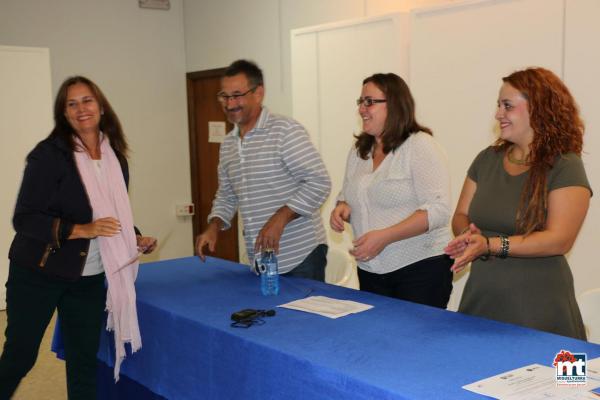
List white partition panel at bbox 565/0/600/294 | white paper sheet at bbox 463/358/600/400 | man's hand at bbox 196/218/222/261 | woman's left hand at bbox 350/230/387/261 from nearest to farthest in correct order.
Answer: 1. white paper sheet at bbox 463/358/600/400
2. woman's left hand at bbox 350/230/387/261
3. man's hand at bbox 196/218/222/261
4. white partition panel at bbox 565/0/600/294

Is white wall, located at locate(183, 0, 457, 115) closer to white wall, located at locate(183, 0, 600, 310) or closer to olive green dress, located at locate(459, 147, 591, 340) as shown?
white wall, located at locate(183, 0, 600, 310)

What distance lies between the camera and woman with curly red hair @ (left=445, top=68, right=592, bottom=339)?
190cm

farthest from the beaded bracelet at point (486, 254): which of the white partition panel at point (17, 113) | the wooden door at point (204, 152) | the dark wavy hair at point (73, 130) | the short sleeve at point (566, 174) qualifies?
the wooden door at point (204, 152)

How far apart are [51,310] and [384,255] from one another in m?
1.26

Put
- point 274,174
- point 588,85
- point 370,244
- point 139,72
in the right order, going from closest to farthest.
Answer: point 370,244
point 274,174
point 588,85
point 139,72

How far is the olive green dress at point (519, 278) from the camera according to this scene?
6.41ft

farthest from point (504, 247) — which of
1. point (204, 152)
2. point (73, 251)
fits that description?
point (204, 152)

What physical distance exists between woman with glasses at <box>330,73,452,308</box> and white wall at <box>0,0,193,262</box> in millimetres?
4140

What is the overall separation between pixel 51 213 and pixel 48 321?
0.41 meters

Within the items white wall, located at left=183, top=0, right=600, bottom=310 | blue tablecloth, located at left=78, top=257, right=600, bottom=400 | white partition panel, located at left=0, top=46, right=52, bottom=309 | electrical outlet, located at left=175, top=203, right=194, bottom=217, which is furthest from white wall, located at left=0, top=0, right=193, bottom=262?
blue tablecloth, located at left=78, top=257, right=600, bottom=400

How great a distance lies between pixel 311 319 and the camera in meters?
2.01

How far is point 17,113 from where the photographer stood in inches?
194

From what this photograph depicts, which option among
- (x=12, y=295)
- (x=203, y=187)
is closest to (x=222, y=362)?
(x=12, y=295)

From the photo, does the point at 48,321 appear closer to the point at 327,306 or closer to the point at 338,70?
the point at 327,306
